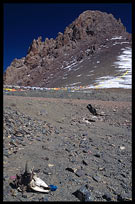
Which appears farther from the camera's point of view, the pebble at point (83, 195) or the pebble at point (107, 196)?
the pebble at point (107, 196)

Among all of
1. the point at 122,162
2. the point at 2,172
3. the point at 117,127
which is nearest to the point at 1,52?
the point at 2,172

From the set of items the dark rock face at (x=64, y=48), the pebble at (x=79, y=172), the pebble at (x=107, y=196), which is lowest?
the pebble at (x=107, y=196)

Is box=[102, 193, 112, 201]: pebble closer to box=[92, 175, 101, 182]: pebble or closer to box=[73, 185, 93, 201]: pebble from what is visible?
box=[73, 185, 93, 201]: pebble

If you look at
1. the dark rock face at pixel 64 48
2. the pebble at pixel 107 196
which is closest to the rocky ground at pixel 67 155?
the pebble at pixel 107 196

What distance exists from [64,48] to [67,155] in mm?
80744

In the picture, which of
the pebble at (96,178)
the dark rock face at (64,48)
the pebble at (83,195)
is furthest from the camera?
the dark rock face at (64,48)

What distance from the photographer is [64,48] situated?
80188 millimetres

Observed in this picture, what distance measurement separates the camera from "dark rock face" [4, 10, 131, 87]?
72438 mm

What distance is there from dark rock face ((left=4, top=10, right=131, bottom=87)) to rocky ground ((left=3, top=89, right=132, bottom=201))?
202 feet

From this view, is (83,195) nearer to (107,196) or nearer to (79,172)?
(107,196)

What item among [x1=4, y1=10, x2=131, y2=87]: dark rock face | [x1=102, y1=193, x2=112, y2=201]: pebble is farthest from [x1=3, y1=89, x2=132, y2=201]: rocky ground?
[x1=4, y1=10, x2=131, y2=87]: dark rock face

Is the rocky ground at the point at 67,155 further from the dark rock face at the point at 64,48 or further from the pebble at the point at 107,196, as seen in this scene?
the dark rock face at the point at 64,48

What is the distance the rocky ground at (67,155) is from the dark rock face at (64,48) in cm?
6163

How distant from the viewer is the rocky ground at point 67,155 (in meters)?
3.38
